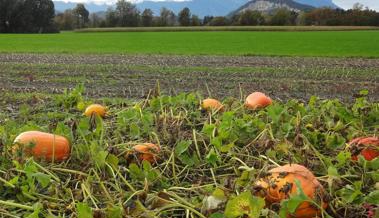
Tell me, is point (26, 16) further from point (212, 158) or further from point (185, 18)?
point (212, 158)

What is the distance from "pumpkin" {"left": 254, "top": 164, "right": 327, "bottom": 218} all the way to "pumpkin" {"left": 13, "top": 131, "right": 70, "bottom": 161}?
3.39ft

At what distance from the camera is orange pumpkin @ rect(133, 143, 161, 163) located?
2.42m

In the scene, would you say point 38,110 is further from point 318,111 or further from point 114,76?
point 114,76

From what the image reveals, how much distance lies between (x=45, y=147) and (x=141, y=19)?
110 m

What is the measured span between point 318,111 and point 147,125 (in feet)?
4.21

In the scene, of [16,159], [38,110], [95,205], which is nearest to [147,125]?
[16,159]

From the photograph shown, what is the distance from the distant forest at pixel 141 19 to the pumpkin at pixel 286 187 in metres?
92.7

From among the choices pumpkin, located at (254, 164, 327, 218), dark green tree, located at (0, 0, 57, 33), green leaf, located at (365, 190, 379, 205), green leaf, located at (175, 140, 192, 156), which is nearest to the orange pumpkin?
green leaf, located at (175, 140, 192, 156)

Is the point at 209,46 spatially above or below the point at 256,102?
below

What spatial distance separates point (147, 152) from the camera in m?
2.44

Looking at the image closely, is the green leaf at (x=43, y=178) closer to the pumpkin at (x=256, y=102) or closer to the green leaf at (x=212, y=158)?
the green leaf at (x=212, y=158)

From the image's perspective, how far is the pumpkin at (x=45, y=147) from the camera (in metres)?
2.40

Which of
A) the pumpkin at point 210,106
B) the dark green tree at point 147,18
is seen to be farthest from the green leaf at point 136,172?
the dark green tree at point 147,18

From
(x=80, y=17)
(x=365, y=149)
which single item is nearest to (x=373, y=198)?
(x=365, y=149)
